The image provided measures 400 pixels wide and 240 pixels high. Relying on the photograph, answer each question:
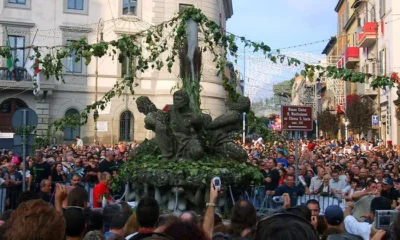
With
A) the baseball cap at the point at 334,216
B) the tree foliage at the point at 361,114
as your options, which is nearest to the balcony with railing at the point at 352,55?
the tree foliage at the point at 361,114

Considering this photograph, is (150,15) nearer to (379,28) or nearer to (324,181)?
(379,28)

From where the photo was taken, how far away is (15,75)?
37.7m

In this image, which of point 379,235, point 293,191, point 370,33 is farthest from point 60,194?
point 370,33

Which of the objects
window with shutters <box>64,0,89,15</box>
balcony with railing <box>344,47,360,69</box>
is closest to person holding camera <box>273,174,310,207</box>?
window with shutters <box>64,0,89,15</box>

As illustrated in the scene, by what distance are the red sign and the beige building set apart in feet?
77.8

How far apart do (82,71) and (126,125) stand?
4.34m

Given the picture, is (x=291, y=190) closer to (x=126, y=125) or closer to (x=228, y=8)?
(x=126, y=125)

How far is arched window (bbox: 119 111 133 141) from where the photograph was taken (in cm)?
3922

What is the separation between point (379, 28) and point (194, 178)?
35.8 metres

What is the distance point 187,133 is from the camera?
38.5 ft

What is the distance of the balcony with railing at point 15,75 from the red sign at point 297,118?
86.9 feet

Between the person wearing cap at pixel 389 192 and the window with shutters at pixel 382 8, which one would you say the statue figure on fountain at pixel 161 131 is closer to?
the person wearing cap at pixel 389 192

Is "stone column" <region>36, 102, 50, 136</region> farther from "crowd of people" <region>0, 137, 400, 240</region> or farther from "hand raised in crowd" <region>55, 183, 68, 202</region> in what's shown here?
"hand raised in crowd" <region>55, 183, 68, 202</region>

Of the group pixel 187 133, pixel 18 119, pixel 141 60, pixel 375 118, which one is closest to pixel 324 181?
pixel 187 133
